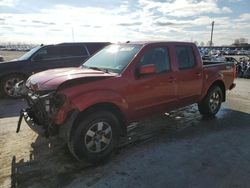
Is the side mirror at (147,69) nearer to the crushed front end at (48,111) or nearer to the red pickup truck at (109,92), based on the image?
the red pickup truck at (109,92)

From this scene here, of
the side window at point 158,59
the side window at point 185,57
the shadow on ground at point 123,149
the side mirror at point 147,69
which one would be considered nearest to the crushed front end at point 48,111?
the shadow on ground at point 123,149

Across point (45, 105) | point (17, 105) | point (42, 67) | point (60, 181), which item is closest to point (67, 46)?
point (42, 67)

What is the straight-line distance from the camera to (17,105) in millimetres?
8281

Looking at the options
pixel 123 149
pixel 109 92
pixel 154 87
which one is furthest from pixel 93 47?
pixel 109 92

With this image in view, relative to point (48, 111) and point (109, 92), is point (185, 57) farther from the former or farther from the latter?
point (48, 111)

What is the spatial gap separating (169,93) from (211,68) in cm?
182

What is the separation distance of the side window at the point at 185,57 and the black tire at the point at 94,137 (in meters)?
2.14

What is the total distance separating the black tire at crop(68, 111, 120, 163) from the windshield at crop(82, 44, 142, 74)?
0.89m

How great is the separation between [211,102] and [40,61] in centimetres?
600

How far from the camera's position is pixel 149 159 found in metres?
4.52

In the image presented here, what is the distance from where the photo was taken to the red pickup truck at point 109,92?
4.05 m

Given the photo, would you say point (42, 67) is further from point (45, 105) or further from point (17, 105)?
point (45, 105)

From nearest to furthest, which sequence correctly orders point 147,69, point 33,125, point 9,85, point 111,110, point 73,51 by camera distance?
point 33,125
point 111,110
point 147,69
point 9,85
point 73,51

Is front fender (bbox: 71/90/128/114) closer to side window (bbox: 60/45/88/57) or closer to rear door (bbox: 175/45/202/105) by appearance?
rear door (bbox: 175/45/202/105)
